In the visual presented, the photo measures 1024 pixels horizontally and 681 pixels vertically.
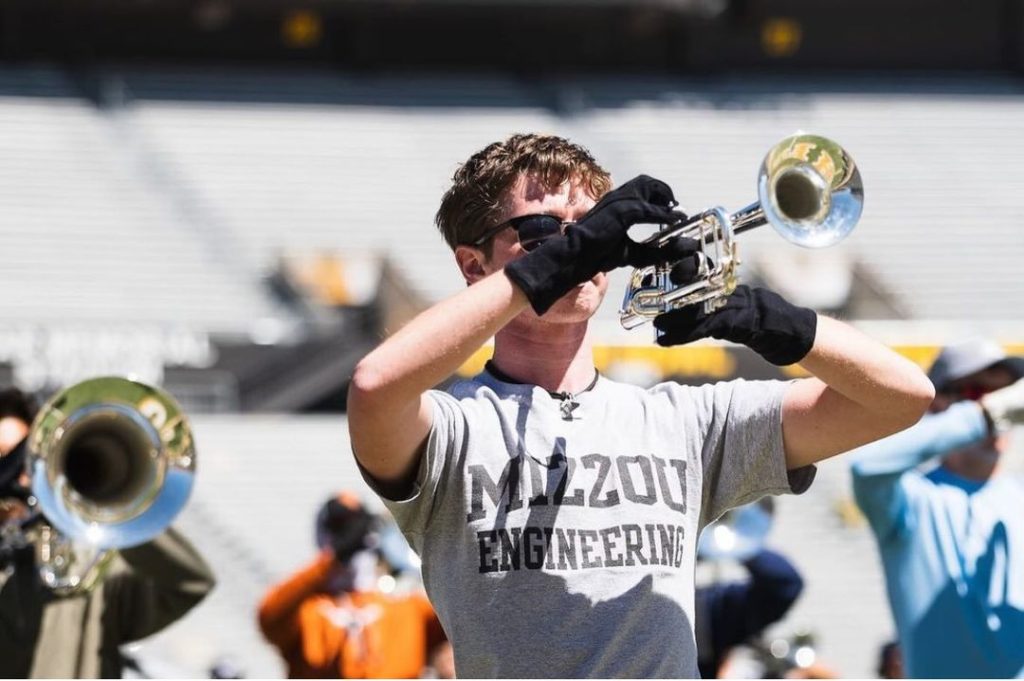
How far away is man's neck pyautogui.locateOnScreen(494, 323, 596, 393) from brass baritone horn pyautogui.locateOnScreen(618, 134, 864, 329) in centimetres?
9

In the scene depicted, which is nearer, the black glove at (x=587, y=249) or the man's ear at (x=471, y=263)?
the black glove at (x=587, y=249)

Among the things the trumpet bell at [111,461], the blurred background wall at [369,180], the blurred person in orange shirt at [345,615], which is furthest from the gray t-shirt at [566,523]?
the blurred background wall at [369,180]

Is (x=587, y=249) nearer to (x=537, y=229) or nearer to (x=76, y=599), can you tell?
(x=537, y=229)

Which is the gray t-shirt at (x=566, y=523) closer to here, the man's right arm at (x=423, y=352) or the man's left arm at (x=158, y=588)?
the man's right arm at (x=423, y=352)

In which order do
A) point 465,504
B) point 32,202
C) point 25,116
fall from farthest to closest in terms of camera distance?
point 25,116 < point 32,202 < point 465,504

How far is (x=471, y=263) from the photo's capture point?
2.87 metres

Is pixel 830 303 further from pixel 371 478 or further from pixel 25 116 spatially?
pixel 371 478

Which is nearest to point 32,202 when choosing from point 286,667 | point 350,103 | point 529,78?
point 350,103

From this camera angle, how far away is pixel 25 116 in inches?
754

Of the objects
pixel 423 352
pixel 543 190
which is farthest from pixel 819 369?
pixel 423 352

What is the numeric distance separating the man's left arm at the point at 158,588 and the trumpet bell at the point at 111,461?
277mm

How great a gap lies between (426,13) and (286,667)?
1507 centimetres

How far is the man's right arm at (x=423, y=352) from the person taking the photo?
253cm

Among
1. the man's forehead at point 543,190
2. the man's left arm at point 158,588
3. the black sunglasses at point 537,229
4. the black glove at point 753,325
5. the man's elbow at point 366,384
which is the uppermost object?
the man's left arm at point 158,588
